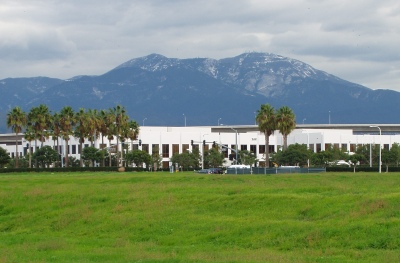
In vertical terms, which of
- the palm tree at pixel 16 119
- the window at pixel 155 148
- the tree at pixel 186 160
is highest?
the palm tree at pixel 16 119

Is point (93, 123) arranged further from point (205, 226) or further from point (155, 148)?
point (205, 226)

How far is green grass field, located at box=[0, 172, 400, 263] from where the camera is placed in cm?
2875

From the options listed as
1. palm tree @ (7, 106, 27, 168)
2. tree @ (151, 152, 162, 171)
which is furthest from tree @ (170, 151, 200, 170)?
palm tree @ (7, 106, 27, 168)

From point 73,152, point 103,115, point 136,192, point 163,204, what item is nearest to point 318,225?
point 163,204

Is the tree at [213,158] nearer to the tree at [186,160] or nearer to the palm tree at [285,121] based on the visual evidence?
the tree at [186,160]

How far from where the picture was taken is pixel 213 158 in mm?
151250

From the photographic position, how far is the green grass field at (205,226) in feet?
94.3

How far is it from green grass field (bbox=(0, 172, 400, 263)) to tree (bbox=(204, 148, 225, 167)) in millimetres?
100147

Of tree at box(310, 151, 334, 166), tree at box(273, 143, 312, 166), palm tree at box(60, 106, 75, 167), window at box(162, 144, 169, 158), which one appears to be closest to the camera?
tree at box(273, 143, 312, 166)

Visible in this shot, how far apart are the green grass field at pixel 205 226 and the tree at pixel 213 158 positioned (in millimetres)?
100147

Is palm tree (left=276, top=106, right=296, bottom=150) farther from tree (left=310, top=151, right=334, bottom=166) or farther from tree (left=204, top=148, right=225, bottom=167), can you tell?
tree (left=204, top=148, right=225, bottom=167)

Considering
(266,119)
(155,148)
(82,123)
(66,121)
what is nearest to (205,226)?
(266,119)

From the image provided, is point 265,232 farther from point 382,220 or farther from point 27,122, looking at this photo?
point 27,122

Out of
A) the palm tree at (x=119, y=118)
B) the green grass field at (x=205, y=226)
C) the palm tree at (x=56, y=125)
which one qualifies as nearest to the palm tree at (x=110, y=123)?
the palm tree at (x=119, y=118)
